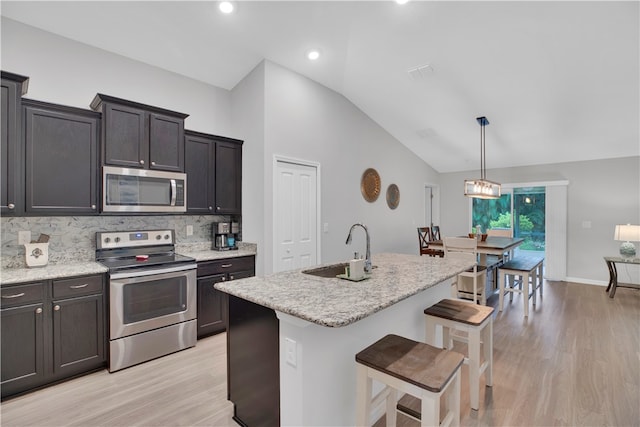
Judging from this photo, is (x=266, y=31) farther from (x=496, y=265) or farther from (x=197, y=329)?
(x=496, y=265)

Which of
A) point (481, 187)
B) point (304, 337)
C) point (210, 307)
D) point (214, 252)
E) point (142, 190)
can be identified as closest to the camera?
point (304, 337)

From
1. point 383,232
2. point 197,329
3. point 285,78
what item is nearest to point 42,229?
point 197,329

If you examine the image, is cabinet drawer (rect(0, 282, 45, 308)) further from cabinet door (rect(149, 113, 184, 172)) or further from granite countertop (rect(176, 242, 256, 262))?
cabinet door (rect(149, 113, 184, 172))

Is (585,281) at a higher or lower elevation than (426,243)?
lower

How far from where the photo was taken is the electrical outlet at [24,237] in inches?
102

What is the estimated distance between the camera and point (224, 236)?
149 inches

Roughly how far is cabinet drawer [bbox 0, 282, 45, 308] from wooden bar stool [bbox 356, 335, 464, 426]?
2424 mm

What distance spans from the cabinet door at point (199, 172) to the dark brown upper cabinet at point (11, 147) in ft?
4.37

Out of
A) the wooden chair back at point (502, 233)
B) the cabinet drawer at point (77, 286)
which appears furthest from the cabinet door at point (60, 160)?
the wooden chair back at point (502, 233)

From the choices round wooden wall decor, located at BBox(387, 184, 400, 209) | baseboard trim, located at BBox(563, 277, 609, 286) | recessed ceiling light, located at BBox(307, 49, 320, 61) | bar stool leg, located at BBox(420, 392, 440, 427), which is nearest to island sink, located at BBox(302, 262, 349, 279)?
bar stool leg, located at BBox(420, 392, 440, 427)

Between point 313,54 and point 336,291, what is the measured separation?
3065 mm

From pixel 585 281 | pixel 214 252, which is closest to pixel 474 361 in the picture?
pixel 214 252

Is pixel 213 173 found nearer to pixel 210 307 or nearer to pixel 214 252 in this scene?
pixel 214 252

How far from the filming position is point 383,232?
5.68 m
